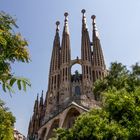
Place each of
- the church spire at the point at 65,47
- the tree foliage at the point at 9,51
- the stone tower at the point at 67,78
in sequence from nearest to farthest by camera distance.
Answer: the tree foliage at the point at 9,51, the stone tower at the point at 67,78, the church spire at the point at 65,47

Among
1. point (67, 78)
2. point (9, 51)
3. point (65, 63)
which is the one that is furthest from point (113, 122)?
point (65, 63)

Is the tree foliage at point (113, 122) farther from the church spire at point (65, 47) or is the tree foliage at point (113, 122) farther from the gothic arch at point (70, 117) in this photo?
the church spire at point (65, 47)

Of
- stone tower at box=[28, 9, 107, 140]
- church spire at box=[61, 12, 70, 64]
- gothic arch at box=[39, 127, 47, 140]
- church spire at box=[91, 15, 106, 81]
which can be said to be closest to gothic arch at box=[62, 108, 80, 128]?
gothic arch at box=[39, 127, 47, 140]

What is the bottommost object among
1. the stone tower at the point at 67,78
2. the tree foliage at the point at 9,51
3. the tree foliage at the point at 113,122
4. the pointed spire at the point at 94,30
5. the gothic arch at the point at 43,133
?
the tree foliage at the point at 9,51

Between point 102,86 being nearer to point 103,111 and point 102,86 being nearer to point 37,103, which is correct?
point 103,111

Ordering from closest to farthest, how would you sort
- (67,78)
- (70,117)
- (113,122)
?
(113,122) < (70,117) < (67,78)

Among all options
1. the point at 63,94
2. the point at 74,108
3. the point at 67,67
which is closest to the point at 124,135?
the point at 74,108

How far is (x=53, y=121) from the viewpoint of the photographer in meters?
41.2

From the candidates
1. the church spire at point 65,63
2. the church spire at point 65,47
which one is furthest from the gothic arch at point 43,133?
the church spire at point 65,47

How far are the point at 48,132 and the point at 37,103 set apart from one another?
60.1ft

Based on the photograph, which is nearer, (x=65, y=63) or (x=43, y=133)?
(x=43, y=133)

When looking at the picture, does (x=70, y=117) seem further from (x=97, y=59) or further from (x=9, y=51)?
(x=9, y=51)

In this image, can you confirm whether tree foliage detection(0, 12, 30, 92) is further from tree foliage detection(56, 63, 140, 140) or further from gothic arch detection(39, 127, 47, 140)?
gothic arch detection(39, 127, 47, 140)

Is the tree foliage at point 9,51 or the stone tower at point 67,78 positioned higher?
the stone tower at point 67,78
